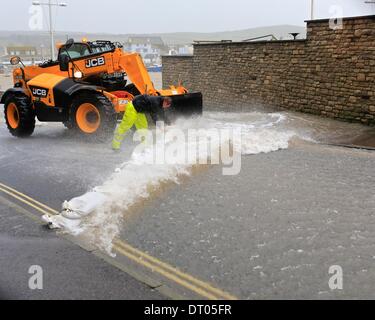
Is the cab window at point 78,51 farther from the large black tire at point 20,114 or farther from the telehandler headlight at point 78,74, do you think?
the large black tire at point 20,114

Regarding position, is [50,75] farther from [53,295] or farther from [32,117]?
[53,295]

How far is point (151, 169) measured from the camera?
8.34m

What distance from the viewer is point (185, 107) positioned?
45.1 feet

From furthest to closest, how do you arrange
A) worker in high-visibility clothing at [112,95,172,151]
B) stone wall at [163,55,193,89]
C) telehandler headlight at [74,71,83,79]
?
stone wall at [163,55,193,89], telehandler headlight at [74,71,83,79], worker in high-visibility clothing at [112,95,172,151]

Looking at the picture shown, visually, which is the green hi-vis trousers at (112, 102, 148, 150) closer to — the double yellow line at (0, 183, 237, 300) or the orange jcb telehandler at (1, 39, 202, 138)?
the orange jcb telehandler at (1, 39, 202, 138)

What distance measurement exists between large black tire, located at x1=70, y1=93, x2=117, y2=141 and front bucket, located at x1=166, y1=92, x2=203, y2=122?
5.40 ft

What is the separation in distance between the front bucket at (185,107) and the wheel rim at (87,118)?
1.90 m

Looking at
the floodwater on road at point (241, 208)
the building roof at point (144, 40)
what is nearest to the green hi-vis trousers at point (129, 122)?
the floodwater on road at point (241, 208)

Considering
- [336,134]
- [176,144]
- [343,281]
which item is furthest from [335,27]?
[343,281]

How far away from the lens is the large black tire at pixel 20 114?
45.8 ft

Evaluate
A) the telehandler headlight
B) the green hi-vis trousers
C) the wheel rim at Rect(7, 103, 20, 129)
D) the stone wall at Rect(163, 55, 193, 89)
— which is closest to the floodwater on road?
the green hi-vis trousers

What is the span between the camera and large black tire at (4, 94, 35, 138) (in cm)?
1396

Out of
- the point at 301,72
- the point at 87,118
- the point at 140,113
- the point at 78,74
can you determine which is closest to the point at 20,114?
the point at 78,74

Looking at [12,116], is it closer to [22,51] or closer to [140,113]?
[140,113]
